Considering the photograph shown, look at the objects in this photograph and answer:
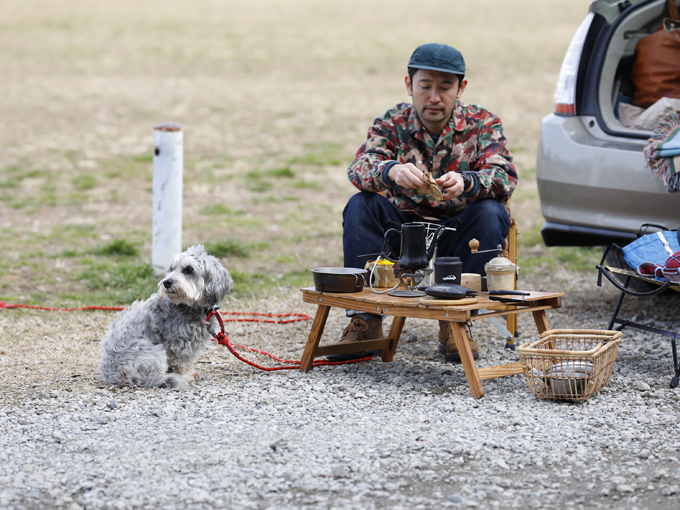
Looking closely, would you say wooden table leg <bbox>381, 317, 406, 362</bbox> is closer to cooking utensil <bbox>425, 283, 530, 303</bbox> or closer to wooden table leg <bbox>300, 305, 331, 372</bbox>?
wooden table leg <bbox>300, 305, 331, 372</bbox>

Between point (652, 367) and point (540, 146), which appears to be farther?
point (540, 146)

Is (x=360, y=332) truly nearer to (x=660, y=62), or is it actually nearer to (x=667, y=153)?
(x=667, y=153)

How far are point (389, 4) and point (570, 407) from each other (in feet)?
116

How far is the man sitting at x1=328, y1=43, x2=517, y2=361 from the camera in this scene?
4.61 m

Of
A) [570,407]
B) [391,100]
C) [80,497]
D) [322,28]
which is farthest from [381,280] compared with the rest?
[322,28]

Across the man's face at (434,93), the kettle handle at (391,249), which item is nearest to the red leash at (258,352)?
the kettle handle at (391,249)

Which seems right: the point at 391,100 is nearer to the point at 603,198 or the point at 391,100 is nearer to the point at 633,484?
the point at 603,198

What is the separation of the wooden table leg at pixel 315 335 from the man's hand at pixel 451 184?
0.89 metres

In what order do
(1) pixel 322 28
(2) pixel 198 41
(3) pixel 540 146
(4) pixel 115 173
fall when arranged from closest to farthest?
(3) pixel 540 146, (4) pixel 115 173, (2) pixel 198 41, (1) pixel 322 28

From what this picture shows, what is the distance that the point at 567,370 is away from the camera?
3.92 meters

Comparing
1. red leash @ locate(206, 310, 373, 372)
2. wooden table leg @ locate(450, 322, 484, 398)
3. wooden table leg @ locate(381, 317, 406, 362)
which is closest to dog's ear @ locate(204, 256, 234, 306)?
red leash @ locate(206, 310, 373, 372)

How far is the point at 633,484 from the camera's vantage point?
3074 mm

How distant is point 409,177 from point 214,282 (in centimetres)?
116

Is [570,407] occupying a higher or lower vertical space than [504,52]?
lower
